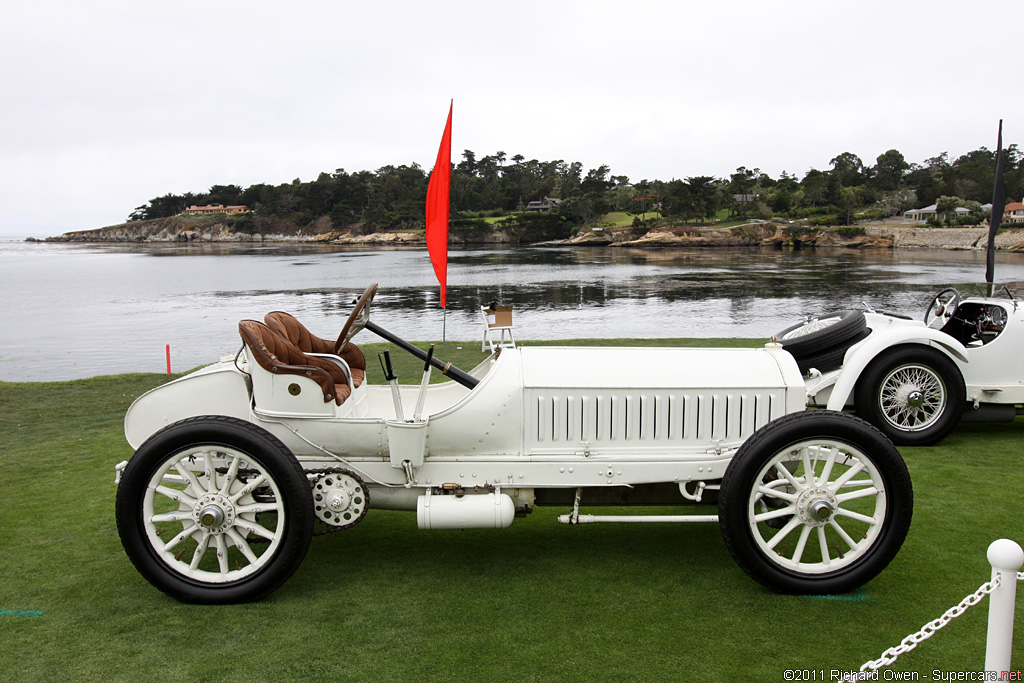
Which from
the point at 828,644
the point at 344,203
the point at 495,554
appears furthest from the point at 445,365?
the point at 344,203

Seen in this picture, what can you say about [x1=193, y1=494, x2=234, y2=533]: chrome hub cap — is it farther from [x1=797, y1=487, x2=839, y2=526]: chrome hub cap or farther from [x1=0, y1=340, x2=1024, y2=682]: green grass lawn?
[x1=797, y1=487, x2=839, y2=526]: chrome hub cap

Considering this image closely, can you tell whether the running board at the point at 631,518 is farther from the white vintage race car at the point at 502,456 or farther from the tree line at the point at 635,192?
the tree line at the point at 635,192

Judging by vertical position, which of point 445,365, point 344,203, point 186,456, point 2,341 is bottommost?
point 2,341

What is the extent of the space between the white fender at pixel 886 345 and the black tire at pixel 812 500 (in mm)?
3053

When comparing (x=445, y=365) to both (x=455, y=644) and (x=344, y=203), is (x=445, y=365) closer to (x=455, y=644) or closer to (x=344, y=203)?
(x=455, y=644)

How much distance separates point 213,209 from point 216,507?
17728 cm

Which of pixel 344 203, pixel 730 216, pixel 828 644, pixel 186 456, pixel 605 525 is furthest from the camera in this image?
pixel 344 203

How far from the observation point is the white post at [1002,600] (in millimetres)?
2340

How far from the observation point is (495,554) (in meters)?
4.35

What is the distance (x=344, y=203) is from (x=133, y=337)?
116471 mm

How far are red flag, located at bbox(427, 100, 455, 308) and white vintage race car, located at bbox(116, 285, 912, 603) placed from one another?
150 centimetres

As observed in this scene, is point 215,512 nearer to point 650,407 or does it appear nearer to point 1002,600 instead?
point 650,407

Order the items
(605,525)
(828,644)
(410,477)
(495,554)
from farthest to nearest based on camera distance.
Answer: (605,525), (495,554), (410,477), (828,644)

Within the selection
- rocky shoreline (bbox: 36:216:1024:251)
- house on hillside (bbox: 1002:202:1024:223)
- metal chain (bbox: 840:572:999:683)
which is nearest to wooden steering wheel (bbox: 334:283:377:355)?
metal chain (bbox: 840:572:999:683)
